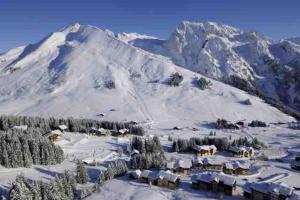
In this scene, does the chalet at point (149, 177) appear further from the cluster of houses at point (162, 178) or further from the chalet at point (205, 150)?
the chalet at point (205, 150)

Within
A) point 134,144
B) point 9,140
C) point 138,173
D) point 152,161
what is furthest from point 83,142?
point 138,173

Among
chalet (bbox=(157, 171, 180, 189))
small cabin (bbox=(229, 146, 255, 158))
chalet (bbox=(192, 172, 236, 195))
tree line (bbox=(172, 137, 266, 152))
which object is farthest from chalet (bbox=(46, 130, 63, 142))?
chalet (bbox=(192, 172, 236, 195))

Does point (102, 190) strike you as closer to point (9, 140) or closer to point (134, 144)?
point (9, 140)

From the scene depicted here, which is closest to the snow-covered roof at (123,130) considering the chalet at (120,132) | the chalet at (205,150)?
the chalet at (120,132)

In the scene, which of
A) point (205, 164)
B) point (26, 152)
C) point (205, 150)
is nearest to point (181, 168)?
point (205, 164)

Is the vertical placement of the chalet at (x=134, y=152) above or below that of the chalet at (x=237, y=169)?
above
